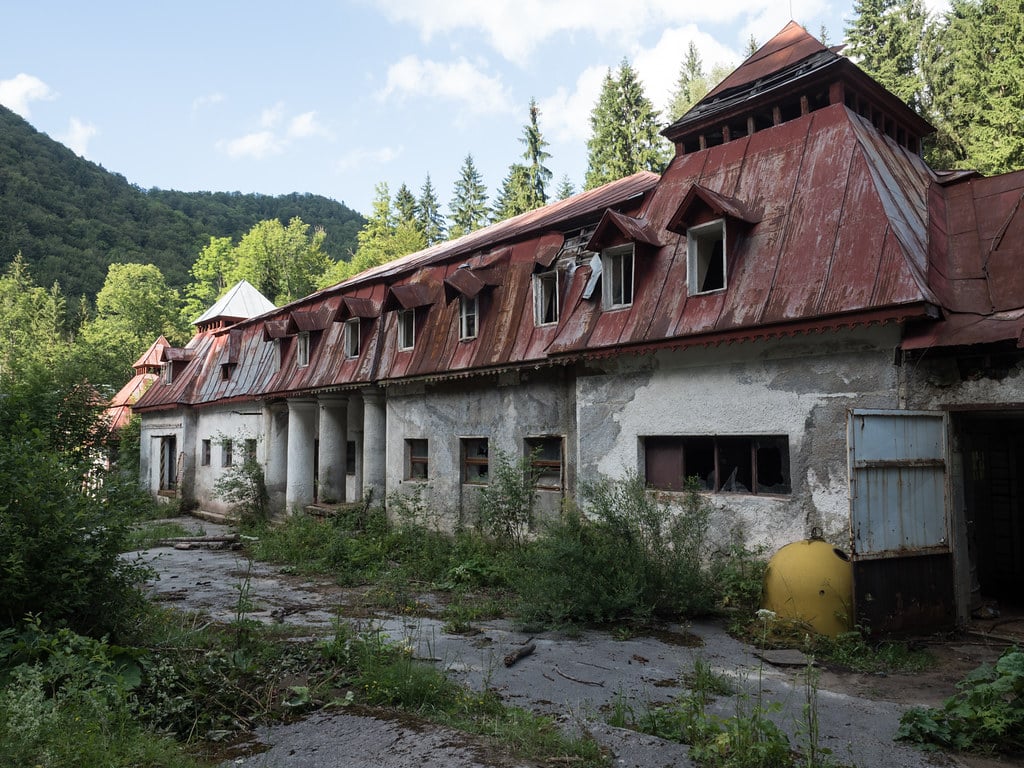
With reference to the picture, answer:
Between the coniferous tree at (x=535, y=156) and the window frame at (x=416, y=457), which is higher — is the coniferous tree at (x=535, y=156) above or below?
above

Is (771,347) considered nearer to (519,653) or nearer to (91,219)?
(519,653)

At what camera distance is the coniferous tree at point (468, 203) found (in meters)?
52.8

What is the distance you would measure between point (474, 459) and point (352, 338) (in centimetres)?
656

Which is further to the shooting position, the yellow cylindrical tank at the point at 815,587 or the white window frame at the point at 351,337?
the white window frame at the point at 351,337

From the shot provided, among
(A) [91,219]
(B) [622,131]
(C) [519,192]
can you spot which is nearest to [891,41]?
(B) [622,131]

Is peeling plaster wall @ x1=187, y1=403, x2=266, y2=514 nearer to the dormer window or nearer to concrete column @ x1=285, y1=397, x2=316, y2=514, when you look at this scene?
concrete column @ x1=285, y1=397, x2=316, y2=514

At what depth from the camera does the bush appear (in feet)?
31.4

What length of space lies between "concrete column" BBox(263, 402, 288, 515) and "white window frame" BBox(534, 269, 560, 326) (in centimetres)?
1159

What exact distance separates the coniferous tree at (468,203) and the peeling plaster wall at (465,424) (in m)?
36.8

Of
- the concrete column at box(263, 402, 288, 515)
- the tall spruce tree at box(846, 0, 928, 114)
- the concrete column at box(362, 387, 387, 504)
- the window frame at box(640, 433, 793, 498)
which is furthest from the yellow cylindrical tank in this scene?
the tall spruce tree at box(846, 0, 928, 114)

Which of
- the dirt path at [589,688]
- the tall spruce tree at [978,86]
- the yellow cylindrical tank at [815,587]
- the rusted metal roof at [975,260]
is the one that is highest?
the tall spruce tree at [978,86]


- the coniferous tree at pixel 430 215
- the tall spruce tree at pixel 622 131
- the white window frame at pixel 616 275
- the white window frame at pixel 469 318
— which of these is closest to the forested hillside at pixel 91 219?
the coniferous tree at pixel 430 215

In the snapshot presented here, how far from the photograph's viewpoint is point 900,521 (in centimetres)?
894

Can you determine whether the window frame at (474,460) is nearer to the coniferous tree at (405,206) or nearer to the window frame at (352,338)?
the window frame at (352,338)
